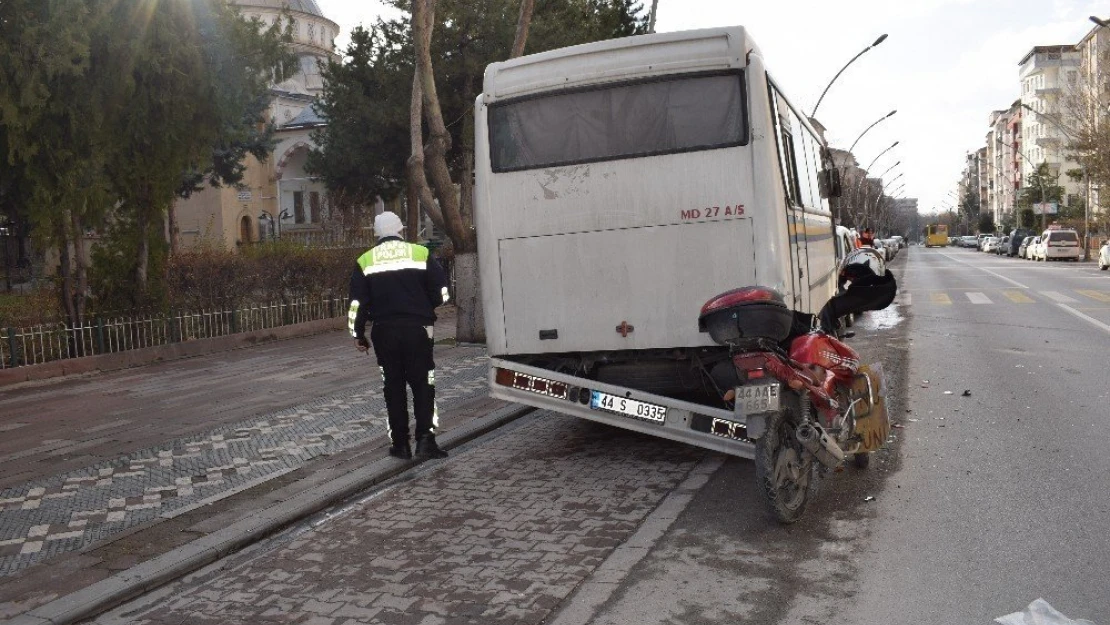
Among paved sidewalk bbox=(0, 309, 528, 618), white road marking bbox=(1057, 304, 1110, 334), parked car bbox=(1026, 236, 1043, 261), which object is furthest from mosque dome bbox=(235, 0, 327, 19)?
paved sidewalk bbox=(0, 309, 528, 618)

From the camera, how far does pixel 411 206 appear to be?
33.7 m

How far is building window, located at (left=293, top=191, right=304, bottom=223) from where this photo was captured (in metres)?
61.8

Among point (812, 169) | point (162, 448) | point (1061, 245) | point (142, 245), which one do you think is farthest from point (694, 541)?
point (1061, 245)

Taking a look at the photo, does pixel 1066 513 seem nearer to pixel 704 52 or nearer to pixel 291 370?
pixel 704 52

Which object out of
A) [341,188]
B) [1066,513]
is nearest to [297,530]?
[1066,513]

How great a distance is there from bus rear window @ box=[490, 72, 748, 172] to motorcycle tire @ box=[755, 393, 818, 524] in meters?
2.46

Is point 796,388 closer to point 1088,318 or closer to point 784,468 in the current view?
point 784,468

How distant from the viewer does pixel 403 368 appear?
7.88 m

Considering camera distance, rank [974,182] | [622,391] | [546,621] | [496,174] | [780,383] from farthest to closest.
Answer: [974,182], [496,174], [622,391], [780,383], [546,621]

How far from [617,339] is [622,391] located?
51 cm

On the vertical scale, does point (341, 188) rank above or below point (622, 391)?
above

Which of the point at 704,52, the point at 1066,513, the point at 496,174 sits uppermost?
the point at 704,52

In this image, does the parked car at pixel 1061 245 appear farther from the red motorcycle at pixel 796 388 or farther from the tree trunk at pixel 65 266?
the red motorcycle at pixel 796 388

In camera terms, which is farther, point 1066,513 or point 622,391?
point 622,391
